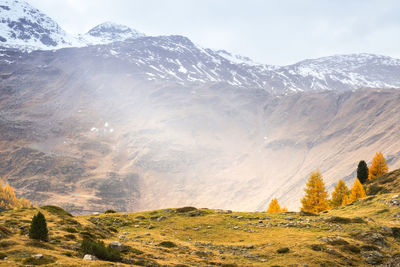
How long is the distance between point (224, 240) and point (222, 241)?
1.23 feet

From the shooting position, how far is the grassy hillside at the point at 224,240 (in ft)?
67.3

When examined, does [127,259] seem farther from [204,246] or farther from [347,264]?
[347,264]

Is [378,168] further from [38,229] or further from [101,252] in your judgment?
[38,229]

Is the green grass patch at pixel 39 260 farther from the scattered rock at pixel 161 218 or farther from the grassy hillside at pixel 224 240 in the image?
the scattered rock at pixel 161 218

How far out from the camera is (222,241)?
3075 cm

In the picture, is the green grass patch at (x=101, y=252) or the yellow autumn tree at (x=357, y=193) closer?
the green grass patch at (x=101, y=252)

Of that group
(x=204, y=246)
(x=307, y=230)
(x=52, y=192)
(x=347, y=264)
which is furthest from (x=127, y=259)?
(x=52, y=192)

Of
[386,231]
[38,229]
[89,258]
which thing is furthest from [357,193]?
[38,229]

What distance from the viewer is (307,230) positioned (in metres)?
31.5

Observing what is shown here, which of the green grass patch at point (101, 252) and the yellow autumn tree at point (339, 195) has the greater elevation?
the yellow autumn tree at point (339, 195)

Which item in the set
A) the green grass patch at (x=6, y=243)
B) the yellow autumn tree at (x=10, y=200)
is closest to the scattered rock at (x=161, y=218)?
the green grass patch at (x=6, y=243)

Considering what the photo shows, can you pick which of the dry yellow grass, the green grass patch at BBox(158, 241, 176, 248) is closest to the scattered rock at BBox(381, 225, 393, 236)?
the dry yellow grass

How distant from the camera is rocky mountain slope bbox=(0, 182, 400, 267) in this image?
20.3 m

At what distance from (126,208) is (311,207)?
146189 millimetres
